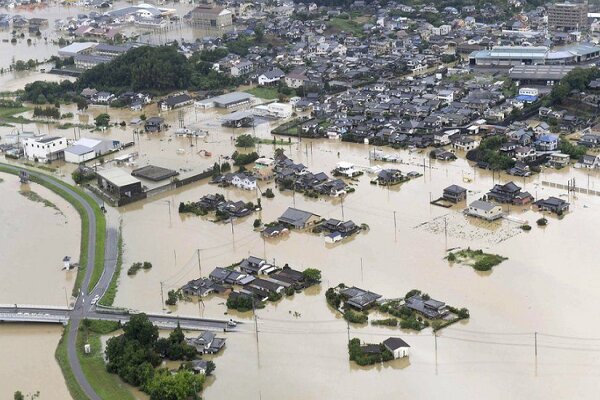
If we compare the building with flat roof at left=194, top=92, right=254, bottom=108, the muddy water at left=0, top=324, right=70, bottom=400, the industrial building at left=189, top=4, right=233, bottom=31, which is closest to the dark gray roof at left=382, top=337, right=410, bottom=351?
the muddy water at left=0, top=324, right=70, bottom=400

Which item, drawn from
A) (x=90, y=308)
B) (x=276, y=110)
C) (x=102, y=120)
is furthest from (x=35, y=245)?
(x=276, y=110)

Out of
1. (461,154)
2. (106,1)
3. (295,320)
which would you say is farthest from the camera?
(106,1)

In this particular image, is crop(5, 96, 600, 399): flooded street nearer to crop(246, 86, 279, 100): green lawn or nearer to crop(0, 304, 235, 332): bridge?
crop(0, 304, 235, 332): bridge

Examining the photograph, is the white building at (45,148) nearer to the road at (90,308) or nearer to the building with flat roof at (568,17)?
the road at (90,308)

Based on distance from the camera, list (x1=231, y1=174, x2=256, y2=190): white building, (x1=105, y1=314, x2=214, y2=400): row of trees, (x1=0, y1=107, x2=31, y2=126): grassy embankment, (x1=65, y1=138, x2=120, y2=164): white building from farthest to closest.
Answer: (x1=0, y1=107, x2=31, y2=126): grassy embankment
(x1=65, y1=138, x2=120, y2=164): white building
(x1=231, y1=174, x2=256, y2=190): white building
(x1=105, y1=314, x2=214, y2=400): row of trees

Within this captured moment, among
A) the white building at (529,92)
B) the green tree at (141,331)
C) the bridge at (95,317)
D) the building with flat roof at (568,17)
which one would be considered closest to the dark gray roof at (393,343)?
the bridge at (95,317)

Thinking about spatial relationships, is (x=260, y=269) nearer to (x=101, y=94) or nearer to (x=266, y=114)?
(x=266, y=114)

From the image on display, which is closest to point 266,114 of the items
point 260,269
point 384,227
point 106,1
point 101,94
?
point 101,94
